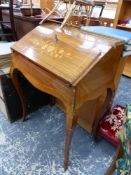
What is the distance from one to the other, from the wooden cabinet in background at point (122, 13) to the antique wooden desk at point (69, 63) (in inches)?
57.7

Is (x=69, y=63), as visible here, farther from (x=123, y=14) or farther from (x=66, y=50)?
(x=123, y=14)

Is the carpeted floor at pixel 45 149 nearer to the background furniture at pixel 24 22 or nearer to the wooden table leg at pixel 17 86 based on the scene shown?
the wooden table leg at pixel 17 86

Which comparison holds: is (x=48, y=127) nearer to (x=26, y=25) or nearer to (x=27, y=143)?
(x=27, y=143)

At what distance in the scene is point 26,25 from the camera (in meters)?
2.22

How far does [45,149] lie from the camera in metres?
1.32

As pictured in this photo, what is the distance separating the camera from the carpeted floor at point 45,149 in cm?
117

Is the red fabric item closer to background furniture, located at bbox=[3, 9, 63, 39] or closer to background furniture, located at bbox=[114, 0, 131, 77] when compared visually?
background furniture, located at bbox=[114, 0, 131, 77]

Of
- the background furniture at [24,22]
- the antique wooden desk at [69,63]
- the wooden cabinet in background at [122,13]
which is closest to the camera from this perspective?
the antique wooden desk at [69,63]

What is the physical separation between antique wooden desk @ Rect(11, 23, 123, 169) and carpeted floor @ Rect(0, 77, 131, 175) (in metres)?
0.14

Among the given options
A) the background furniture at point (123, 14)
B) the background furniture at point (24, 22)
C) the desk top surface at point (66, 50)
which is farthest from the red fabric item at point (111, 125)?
the background furniture at point (24, 22)

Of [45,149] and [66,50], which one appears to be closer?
[66,50]

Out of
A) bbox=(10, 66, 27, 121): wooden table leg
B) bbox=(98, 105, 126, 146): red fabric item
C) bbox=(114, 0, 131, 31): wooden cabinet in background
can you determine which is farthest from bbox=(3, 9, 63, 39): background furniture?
bbox=(98, 105, 126, 146): red fabric item

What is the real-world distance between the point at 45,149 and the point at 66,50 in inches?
33.6

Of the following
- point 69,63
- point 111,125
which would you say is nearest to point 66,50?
point 69,63
